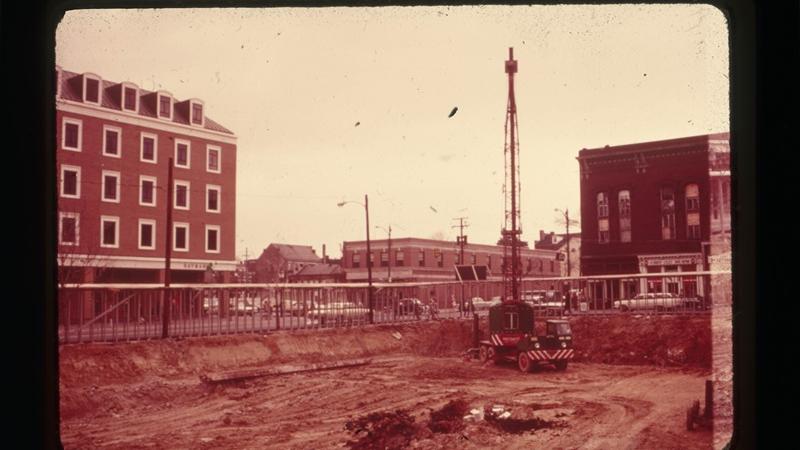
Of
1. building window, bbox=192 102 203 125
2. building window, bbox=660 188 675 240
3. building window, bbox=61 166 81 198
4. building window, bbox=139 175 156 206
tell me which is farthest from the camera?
building window, bbox=660 188 675 240

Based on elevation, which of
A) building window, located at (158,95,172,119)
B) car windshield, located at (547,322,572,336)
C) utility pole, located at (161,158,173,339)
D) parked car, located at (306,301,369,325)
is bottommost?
car windshield, located at (547,322,572,336)

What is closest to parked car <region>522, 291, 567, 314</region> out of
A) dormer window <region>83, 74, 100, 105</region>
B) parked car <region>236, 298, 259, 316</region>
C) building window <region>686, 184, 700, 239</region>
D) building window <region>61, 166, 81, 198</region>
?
building window <region>686, 184, 700, 239</region>

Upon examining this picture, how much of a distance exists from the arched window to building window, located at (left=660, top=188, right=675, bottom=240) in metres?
1.24

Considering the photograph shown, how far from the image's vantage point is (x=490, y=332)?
13.6m

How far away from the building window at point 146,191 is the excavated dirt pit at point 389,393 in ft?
8.55

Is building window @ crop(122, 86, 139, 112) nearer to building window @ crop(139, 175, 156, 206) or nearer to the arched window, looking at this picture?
building window @ crop(139, 175, 156, 206)

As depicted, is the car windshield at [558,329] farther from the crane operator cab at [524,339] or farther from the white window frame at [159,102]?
the white window frame at [159,102]

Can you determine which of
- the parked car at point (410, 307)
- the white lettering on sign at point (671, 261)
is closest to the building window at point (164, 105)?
the parked car at point (410, 307)

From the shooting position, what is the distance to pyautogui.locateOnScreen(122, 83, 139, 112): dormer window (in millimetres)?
7925

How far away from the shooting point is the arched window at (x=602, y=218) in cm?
1488

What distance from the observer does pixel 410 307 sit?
14.4 metres

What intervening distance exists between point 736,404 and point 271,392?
33.5 ft

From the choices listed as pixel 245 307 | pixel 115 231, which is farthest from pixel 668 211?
pixel 115 231

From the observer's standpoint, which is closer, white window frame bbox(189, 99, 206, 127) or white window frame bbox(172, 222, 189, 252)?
white window frame bbox(189, 99, 206, 127)
